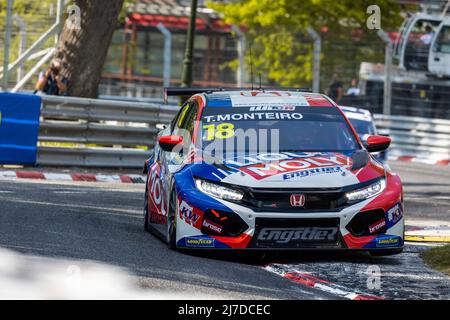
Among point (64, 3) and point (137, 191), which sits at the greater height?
point (64, 3)

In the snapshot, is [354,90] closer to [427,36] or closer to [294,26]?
[294,26]

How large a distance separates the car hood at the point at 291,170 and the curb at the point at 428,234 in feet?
6.10

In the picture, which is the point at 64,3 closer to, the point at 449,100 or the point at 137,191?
the point at 137,191

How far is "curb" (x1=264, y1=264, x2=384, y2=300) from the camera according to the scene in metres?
9.34

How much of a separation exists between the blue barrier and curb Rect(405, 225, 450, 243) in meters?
7.66

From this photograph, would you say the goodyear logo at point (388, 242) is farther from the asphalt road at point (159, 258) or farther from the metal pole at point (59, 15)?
the metal pole at point (59, 15)

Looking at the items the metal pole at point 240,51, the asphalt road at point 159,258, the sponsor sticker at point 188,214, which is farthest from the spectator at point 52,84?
the sponsor sticker at point 188,214

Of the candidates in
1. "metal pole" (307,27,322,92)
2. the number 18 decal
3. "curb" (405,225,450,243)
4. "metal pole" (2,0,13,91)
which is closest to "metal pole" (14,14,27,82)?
"metal pole" (2,0,13,91)

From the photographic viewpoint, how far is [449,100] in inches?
1255

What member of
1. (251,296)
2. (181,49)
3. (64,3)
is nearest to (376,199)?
(251,296)

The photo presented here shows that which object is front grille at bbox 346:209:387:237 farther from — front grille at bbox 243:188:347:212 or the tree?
the tree

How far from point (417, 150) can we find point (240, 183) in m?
20.7

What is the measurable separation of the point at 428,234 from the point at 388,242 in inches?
107

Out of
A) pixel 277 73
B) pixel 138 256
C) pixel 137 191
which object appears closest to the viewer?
pixel 138 256
